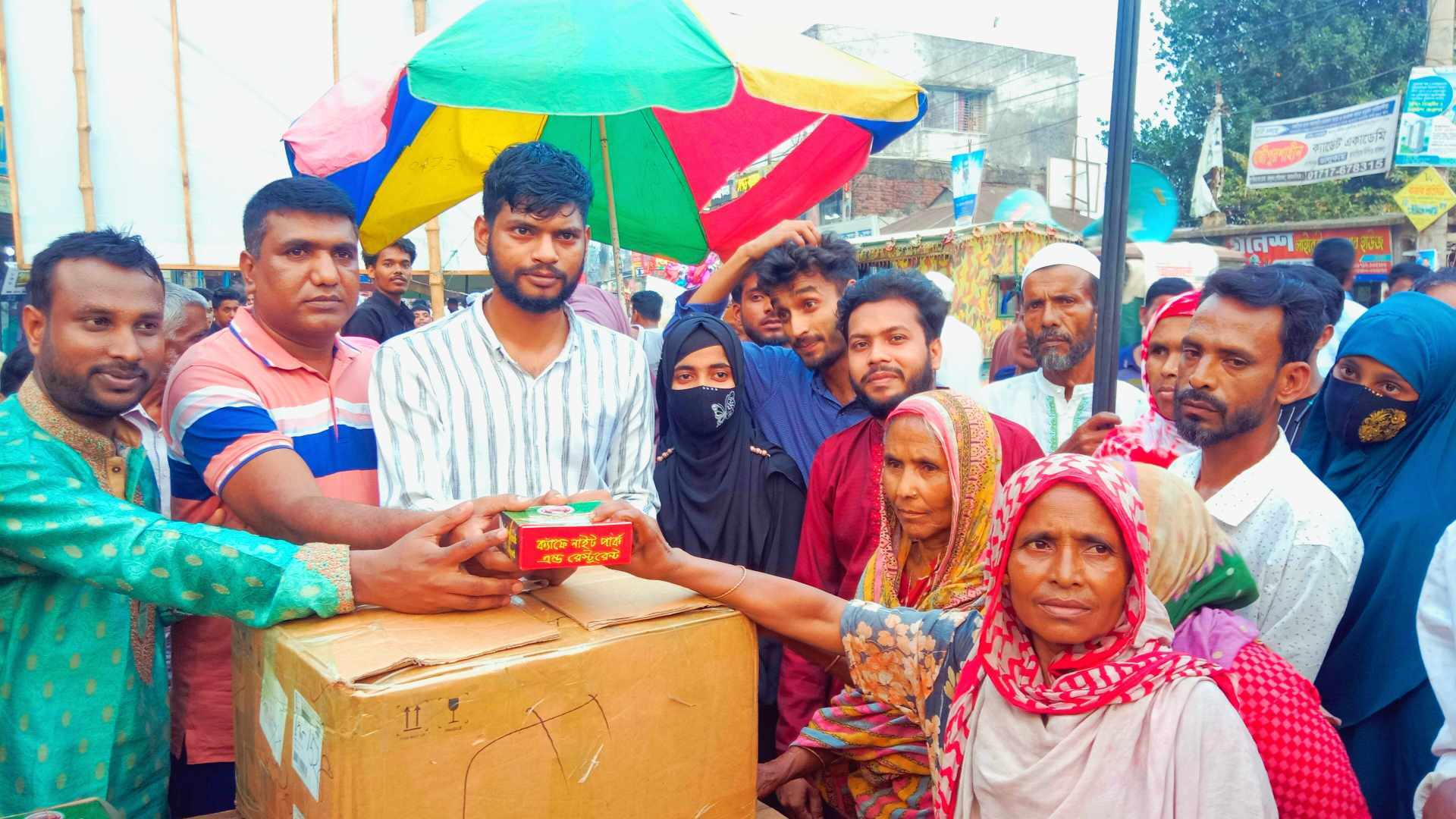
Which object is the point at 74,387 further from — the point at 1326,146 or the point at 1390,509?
the point at 1326,146

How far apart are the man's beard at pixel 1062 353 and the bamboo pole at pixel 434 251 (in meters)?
3.23

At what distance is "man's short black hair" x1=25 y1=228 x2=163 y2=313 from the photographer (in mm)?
1873

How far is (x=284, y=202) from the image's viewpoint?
7.85ft

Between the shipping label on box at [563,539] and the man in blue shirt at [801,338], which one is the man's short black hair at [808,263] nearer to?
the man in blue shirt at [801,338]

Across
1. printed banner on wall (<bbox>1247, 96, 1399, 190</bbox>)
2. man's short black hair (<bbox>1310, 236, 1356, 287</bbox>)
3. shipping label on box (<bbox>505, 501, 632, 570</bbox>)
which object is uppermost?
printed banner on wall (<bbox>1247, 96, 1399, 190</bbox>)

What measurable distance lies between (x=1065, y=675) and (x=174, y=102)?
222 inches

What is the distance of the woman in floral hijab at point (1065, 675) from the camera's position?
1522mm

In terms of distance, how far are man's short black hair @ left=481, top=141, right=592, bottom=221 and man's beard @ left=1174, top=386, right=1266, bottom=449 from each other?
1.64m

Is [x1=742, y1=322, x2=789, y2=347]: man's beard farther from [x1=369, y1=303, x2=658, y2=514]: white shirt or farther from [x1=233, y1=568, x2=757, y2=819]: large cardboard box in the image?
[x1=233, y1=568, x2=757, y2=819]: large cardboard box

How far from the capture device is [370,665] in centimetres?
136

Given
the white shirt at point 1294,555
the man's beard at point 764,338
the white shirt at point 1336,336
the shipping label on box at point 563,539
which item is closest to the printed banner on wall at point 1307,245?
the white shirt at point 1336,336

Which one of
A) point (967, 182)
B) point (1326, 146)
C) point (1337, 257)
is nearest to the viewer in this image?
point (1337, 257)

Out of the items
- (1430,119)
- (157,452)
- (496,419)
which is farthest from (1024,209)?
(157,452)

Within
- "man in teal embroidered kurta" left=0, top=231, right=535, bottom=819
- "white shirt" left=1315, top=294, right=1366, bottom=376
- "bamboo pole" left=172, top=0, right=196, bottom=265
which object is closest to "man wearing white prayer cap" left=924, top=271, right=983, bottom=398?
"white shirt" left=1315, top=294, right=1366, bottom=376
